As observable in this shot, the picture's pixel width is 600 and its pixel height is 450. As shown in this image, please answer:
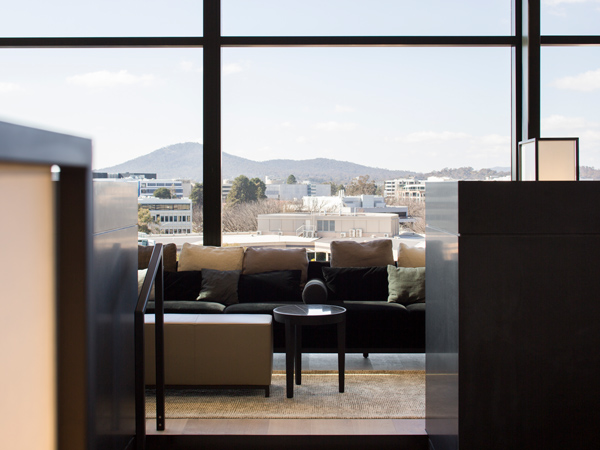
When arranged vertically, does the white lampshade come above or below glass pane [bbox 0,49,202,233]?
below

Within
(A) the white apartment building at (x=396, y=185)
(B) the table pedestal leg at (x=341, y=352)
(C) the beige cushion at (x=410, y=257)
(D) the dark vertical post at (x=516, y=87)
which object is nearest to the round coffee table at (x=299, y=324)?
(B) the table pedestal leg at (x=341, y=352)

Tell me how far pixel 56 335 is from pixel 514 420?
69.2 inches

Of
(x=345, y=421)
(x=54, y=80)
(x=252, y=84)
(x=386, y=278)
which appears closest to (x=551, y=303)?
(x=345, y=421)

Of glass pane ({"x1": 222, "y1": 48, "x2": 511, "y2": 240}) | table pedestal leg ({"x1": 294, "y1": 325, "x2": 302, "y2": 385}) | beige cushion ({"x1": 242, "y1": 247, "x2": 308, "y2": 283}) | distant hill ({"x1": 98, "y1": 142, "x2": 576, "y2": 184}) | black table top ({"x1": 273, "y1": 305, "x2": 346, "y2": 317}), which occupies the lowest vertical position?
table pedestal leg ({"x1": 294, "y1": 325, "x2": 302, "y2": 385})

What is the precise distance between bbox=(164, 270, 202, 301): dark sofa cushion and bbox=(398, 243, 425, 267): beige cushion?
1.74 m

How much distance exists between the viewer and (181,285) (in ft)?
15.7

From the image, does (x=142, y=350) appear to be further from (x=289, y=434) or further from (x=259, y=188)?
(x=259, y=188)

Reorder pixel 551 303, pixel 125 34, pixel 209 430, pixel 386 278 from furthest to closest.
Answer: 1. pixel 125 34
2. pixel 386 278
3. pixel 209 430
4. pixel 551 303

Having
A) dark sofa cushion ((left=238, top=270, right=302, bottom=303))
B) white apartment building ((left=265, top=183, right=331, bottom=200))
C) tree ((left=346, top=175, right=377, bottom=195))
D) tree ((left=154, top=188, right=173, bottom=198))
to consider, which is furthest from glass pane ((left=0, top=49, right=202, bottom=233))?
tree ((left=346, top=175, right=377, bottom=195))

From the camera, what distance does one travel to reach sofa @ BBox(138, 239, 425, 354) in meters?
4.34

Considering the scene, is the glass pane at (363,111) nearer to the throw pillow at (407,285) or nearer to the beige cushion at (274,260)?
the beige cushion at (274,260)

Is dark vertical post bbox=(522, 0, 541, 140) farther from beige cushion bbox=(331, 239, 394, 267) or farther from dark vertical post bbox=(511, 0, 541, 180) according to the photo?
beige cushion bbox=(331, 239, 394, 267)

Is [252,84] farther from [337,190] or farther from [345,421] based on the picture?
[345,421]

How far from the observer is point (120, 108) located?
5.60 m
